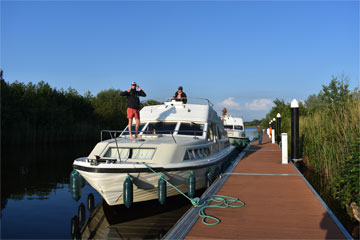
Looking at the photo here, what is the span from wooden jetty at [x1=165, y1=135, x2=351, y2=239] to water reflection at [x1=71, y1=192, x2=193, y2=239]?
1.64 m

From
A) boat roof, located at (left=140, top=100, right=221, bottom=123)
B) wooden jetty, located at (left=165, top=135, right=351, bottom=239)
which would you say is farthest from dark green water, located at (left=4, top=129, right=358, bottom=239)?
boat roof, located at (left=140, top=100, right=221, bottom=123)

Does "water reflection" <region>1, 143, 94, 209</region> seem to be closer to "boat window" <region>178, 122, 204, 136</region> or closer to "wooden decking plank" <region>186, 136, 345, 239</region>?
"boat window" <region>178, 122, 204, 136</region>

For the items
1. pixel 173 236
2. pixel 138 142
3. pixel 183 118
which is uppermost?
pixel 183 118

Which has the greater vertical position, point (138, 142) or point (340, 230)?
point (138, 142)

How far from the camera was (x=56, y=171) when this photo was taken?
16.8 m

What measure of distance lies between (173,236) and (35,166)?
1558 centimetres

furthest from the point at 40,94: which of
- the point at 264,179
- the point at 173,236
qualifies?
the point at 173,236

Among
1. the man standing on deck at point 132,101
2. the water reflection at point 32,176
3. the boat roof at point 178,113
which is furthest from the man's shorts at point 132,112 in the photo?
the water reflection at point 32,176

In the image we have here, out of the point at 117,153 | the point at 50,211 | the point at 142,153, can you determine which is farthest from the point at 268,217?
the point at 50,211

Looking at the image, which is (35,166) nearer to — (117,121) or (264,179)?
(264,179)

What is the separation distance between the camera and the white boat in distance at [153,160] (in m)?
7.67

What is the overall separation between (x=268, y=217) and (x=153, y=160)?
11.2ft

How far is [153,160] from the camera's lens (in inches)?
322

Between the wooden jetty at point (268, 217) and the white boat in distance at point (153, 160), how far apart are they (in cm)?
113
